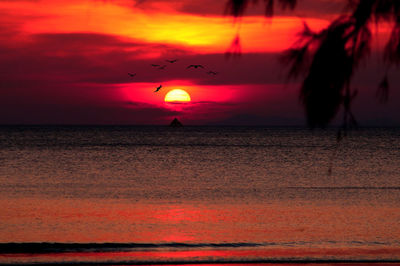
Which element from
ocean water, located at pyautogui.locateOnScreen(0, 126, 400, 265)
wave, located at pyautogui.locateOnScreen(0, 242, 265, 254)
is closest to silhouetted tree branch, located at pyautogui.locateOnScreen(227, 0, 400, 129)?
ocean water, located at pyautogui.locateOnScreen(0, 126, 400, 265)

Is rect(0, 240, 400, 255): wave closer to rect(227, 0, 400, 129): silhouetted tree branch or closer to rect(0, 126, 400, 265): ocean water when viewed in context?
rect(0, 126, 400, 265): ocean water

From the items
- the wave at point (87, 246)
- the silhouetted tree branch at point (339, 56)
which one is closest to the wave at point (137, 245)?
the wave at point (87, 246)

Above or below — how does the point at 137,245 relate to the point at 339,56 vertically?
above

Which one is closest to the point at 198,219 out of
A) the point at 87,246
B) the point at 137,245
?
the point at 137,245

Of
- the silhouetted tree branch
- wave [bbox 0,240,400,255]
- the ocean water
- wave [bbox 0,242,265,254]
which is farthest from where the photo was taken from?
wave [bbox 0,240,400,255]

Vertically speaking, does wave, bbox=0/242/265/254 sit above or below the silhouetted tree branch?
above

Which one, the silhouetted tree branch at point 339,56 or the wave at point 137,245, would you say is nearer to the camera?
the silhouetted tree branch at point 339,56

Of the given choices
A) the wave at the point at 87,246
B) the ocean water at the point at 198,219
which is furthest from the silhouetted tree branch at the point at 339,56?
the wave at the point at 87,246

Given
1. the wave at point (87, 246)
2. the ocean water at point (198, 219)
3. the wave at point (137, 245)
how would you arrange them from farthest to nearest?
the wave at point (137, 245), the wave at point (87, 246), the ocean water at point (198, 219)

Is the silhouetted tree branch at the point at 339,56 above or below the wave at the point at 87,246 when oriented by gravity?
below

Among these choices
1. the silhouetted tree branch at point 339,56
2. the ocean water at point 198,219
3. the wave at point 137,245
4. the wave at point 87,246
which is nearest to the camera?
the silhouetted tree branch at point 339,56

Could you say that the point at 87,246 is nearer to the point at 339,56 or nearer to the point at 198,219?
the point at 198,219

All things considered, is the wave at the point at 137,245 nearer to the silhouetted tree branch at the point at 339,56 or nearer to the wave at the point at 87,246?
the wave at the point at 87,246

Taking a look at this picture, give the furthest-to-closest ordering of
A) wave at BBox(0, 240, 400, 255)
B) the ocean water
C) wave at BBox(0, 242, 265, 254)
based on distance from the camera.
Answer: wave at BBox(0, 240, 400, 255) → wave at BBox(0, 242, 265, 254) → the ocean water
